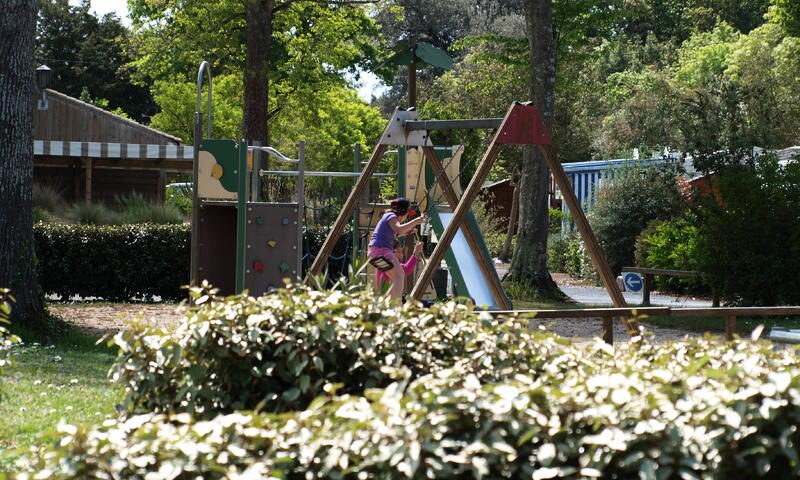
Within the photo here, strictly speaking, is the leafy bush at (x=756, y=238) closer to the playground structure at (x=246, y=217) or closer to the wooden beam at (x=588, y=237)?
the wooden beam at (x=588, y=237)

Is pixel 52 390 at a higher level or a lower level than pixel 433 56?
lower

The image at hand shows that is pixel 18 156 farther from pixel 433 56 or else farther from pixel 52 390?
pixel 433 56

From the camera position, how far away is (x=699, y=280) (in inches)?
612

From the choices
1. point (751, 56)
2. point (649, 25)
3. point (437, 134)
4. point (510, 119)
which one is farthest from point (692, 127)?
point (649, 25)

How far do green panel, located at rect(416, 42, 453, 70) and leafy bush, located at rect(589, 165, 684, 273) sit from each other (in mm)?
9236

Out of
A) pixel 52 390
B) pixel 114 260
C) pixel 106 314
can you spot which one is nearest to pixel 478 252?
pixel 52 390

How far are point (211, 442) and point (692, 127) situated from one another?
Result: 16.5 meters

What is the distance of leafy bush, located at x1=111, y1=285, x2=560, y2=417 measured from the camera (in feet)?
12.2

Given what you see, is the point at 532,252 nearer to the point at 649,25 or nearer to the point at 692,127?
the point at 692,127

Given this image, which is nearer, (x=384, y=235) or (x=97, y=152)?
(x=384, y=235)

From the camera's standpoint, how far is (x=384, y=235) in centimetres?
1082

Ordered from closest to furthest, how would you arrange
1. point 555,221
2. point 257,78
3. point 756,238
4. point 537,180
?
point 756,238 → point 537,180 → point 257,78 → point 555,221

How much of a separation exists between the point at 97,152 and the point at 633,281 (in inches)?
650

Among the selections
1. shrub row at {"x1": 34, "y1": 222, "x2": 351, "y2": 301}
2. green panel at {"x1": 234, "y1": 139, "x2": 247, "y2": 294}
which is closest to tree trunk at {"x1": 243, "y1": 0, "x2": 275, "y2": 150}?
shrub row at {"x1": 34, "y1": 222, "x2": 351, "y2": 301}
